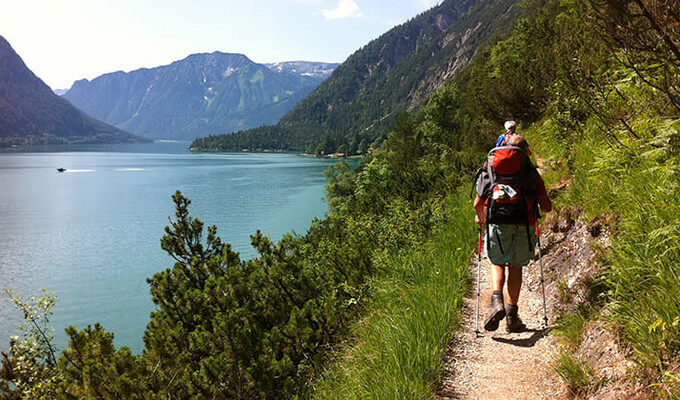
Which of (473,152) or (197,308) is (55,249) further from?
(473,152)

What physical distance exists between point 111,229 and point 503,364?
43964mm

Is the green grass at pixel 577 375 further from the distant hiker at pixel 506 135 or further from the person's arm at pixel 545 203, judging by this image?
the distant hiker at pixel 506 135

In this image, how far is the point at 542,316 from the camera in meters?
4.01

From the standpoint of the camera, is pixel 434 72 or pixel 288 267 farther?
pixel 434 72

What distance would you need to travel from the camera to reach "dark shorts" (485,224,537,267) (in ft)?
12.4

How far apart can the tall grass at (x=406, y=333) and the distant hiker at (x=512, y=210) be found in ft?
1.79

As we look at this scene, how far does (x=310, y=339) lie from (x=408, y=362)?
128 inches

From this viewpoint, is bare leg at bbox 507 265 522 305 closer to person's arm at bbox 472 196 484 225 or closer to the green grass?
person's arm at bbox 472 196 484 225

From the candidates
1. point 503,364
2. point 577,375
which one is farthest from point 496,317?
point 577,375

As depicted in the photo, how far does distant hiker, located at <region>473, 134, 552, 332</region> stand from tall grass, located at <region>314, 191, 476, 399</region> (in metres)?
0.55

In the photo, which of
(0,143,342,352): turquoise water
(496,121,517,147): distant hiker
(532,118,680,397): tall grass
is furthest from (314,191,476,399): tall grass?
(0,143,342,352): turquoise water

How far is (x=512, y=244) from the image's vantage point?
12.5 ft

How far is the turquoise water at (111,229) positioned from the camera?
22.5 metres

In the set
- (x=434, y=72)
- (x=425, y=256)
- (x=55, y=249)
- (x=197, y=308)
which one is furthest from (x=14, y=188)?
(x=434, y=72)
